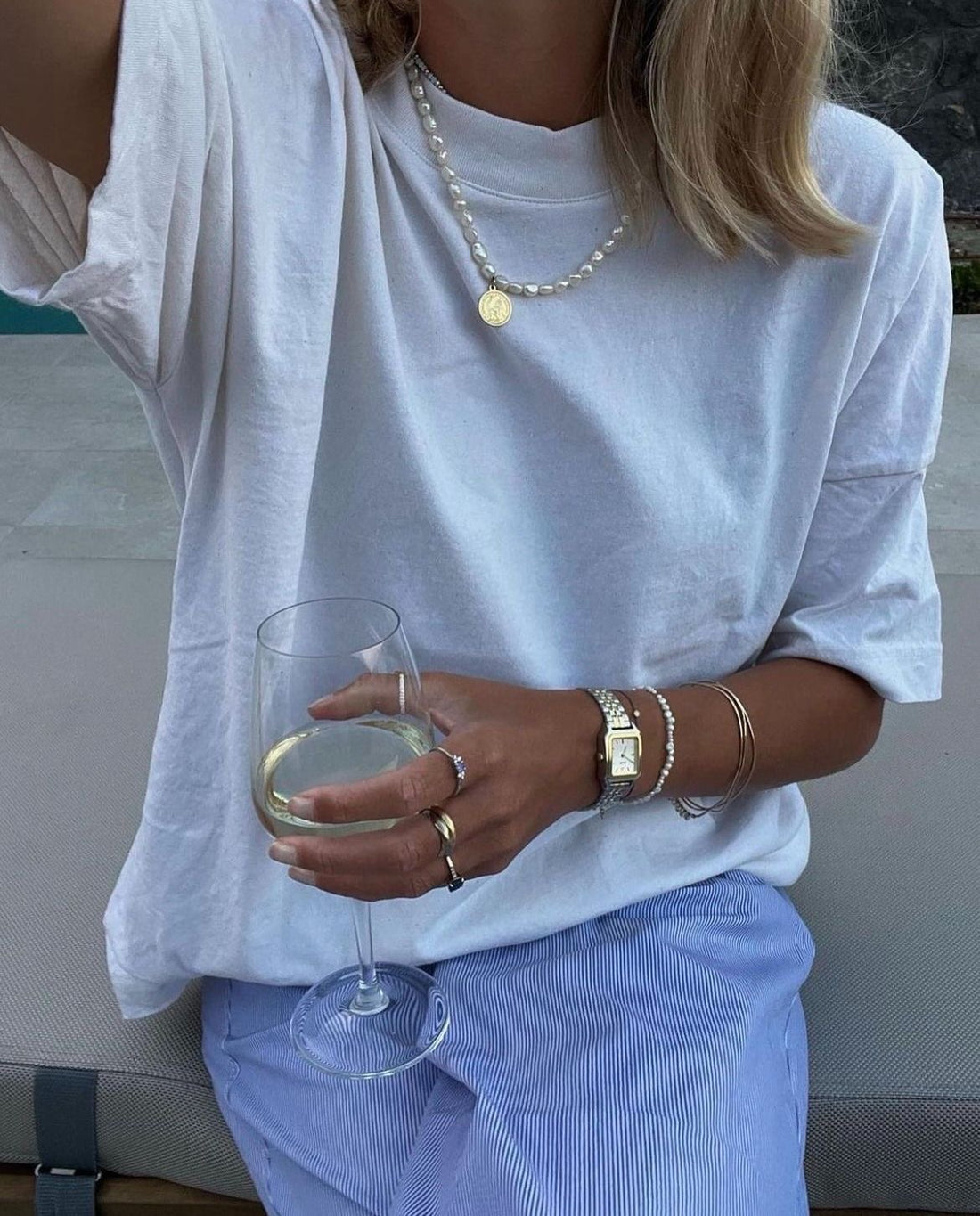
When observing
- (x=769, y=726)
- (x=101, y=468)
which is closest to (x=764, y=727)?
(x=769, y=726)

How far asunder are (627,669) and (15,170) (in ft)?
1.71

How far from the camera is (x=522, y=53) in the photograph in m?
0.86

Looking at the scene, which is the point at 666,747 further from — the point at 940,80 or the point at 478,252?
the point at 940,80

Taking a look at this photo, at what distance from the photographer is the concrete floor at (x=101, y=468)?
2.67m

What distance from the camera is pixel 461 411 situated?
872mm

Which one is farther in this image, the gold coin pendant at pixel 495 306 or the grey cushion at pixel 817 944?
the grey cushion at pixel 817 944

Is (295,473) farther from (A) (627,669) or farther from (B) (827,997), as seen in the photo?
(B) (827,997)

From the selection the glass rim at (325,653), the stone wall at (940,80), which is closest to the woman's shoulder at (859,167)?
the glass rim at (325,653)

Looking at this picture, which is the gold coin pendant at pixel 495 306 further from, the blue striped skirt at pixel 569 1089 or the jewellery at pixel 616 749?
the blue striped skirt at pixel 569 1089

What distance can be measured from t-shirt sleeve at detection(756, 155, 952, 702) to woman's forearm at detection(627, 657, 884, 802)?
0.07 feet

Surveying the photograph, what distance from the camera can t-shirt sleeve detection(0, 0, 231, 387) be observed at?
65 cm

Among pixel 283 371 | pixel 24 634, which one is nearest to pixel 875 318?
pixel 283 371

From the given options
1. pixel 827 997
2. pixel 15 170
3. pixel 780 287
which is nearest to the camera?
pixel 15 170

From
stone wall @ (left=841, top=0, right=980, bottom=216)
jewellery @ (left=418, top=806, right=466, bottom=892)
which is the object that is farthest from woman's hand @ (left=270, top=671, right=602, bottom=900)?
stone wall @ (left=841, top=0, right=980, bottom=216)
